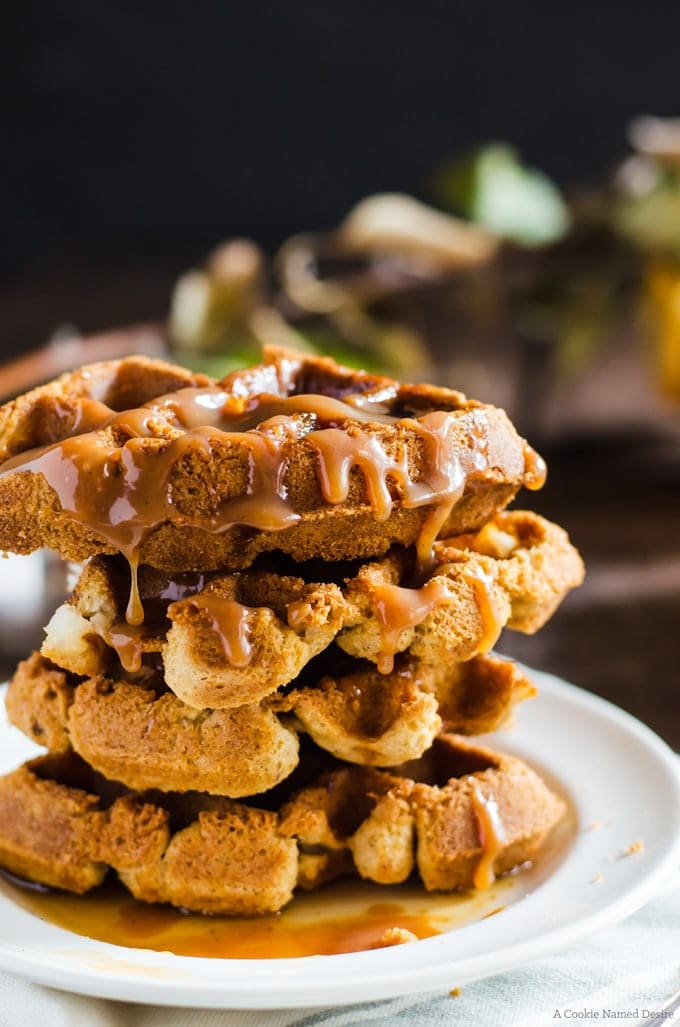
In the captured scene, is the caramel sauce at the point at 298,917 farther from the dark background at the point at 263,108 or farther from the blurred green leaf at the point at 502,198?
the dark background at the point at 263,108

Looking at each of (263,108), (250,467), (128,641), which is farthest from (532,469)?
(263,108)

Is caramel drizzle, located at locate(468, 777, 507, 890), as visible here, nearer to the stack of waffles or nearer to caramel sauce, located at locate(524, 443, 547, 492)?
the stack of waffles

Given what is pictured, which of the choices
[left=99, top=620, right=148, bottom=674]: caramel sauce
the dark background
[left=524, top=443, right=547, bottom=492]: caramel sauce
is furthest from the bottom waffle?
the dark background

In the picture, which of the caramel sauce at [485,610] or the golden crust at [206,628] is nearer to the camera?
the golden crust at [206,628]

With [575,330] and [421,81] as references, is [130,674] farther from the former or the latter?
[421,81]

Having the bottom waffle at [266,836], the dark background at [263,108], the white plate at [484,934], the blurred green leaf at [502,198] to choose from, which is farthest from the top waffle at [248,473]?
the dark background at [263,108]
